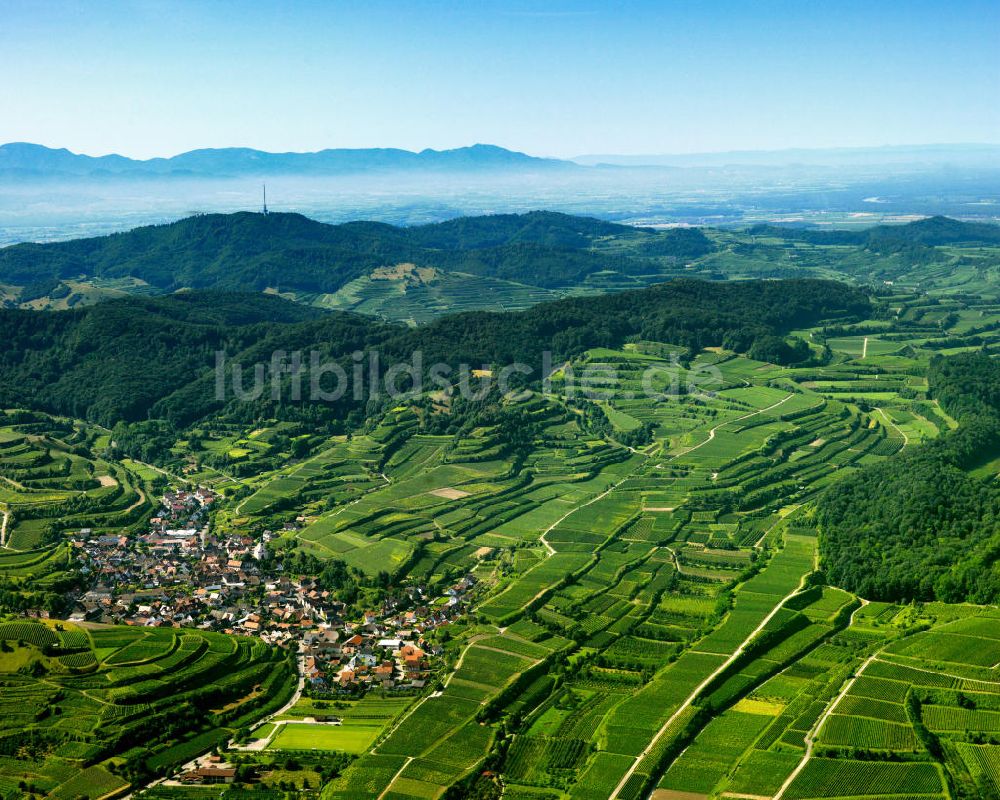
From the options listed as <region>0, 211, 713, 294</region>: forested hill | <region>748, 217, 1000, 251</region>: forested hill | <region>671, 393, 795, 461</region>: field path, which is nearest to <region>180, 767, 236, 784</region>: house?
<region>671, 393, 795, 461</region>: field path

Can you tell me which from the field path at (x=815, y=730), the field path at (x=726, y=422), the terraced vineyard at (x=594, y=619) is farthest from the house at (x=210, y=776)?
the field path at (x=726, y=422)

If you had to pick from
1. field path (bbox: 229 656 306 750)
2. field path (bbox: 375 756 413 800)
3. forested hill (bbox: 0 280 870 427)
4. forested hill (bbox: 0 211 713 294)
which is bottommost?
field path (bbox: 229 656 306 750)

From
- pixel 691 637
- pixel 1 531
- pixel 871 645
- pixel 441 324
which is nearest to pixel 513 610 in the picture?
pixel 691 637

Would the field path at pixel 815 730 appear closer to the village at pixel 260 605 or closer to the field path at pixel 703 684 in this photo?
the field path at pixel 703 684

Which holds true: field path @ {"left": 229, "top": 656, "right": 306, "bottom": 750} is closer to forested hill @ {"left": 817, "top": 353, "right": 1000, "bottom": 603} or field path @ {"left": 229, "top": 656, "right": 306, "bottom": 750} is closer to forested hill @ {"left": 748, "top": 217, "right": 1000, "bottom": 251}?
forested hill @ {"left": 817, "top": 353, "right": 1000, "bottom": 603}

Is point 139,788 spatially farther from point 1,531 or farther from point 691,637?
point 1,531
